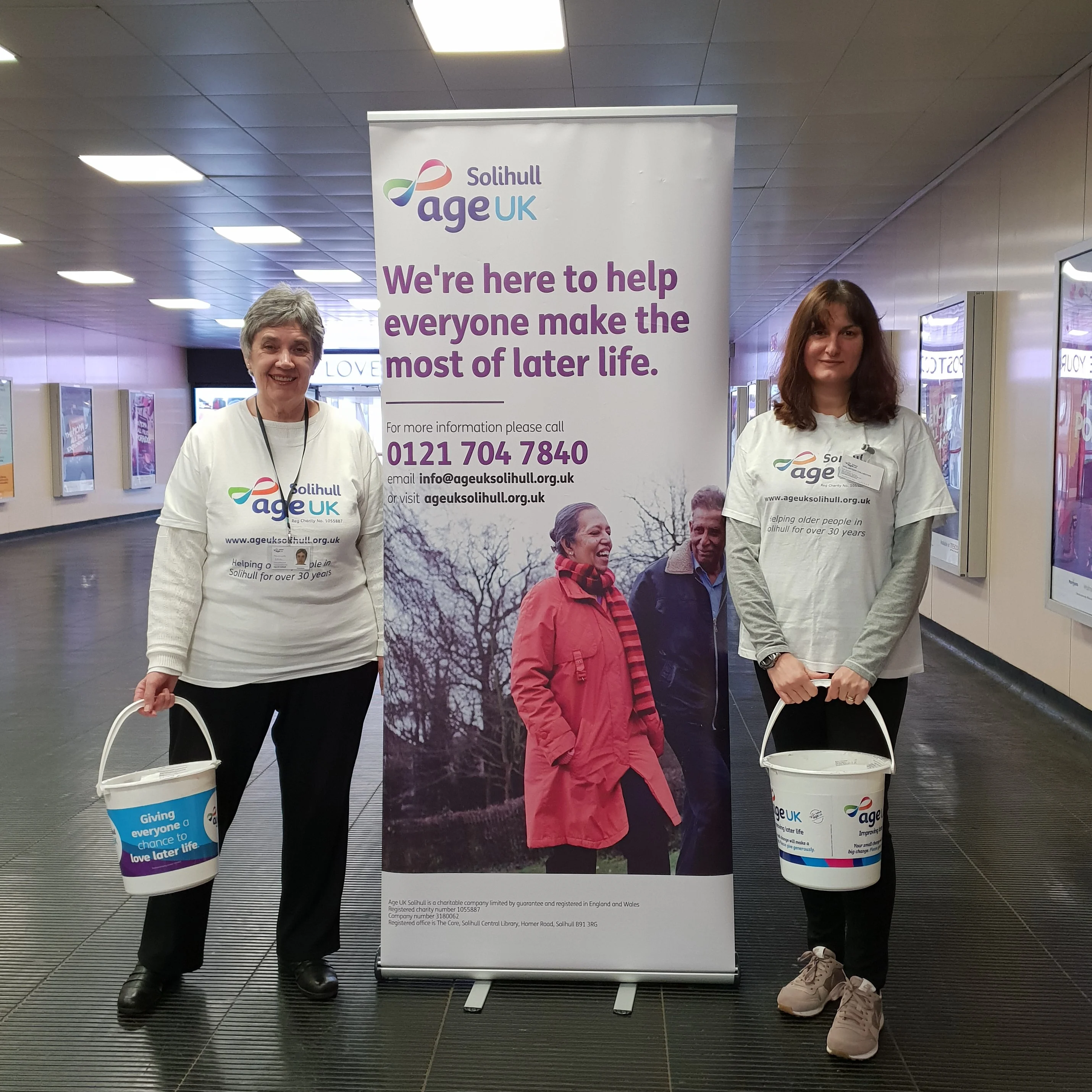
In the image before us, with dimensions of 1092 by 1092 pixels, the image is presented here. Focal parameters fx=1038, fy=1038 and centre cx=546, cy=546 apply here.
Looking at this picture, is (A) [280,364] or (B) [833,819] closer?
(B) [833,819]

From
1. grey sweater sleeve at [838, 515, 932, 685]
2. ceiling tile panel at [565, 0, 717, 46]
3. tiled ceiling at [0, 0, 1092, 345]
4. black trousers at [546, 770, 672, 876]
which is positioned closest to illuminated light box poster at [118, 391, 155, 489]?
tiled ceiling at [0, 0, 1092, 345]

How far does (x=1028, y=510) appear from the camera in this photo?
567 cm

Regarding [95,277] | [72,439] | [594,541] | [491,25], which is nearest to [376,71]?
[491,25]

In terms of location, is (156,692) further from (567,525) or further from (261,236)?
(261,236)

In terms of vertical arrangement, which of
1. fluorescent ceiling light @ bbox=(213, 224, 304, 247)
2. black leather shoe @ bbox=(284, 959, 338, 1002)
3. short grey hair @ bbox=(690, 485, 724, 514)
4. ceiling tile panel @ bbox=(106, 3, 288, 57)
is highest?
fluorescent ceiling light @ bbox=(213, 224, 304, 247)

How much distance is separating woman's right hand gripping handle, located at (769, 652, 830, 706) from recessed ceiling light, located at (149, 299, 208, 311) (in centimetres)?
1339

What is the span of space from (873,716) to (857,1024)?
67cm

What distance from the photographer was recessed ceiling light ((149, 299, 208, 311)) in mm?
14164

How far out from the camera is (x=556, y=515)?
2426 mm

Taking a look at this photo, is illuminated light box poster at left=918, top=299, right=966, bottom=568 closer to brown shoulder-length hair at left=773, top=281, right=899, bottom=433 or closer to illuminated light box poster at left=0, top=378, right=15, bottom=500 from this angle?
brown shoulder-length hair at left=773, top=281, right=899, bottom=433

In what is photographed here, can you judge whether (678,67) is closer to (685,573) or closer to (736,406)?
(685,573)

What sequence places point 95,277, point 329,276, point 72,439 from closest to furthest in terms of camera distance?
1. point 329,276
2. point 95,277
3. point 72,439

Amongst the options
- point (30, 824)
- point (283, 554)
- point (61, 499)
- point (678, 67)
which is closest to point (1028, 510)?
point (678, 67)

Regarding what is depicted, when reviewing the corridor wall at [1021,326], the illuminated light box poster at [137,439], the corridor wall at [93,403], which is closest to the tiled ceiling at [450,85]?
the corridor wall at [1021,326]
